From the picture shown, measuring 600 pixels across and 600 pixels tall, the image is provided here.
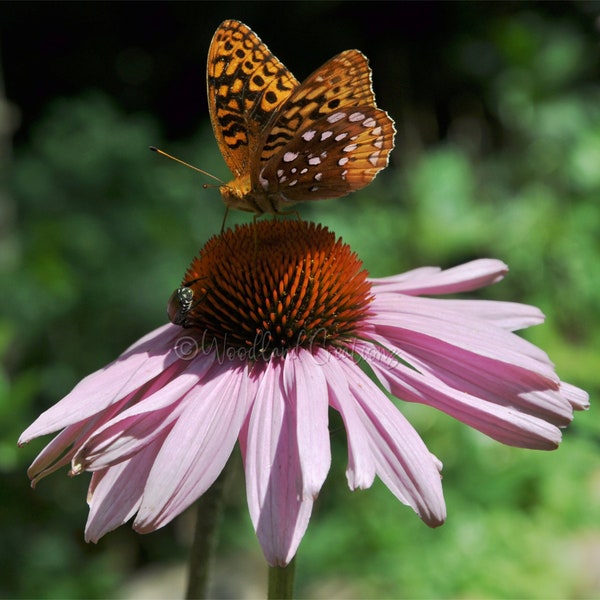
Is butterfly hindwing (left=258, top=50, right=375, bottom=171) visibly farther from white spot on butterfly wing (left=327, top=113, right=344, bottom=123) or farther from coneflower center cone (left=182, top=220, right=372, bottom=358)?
coneflower center cone (left=182, top=220, right=372, bottom=358)

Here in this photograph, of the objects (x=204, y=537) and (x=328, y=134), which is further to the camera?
(x=328, y=134)

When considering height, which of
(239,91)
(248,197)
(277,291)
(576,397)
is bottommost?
(576,397)

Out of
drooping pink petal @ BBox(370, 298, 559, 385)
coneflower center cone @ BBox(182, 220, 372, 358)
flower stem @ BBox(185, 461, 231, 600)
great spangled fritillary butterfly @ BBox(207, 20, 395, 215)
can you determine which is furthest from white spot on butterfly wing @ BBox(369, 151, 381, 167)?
flower stem @ BBox(185, 461, 231, 600)

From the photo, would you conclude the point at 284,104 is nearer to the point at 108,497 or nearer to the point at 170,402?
the point at 170,402

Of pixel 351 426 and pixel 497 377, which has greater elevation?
pixel 351 426

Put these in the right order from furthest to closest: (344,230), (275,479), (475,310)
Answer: (344,230) < (475,310) < (275,479)

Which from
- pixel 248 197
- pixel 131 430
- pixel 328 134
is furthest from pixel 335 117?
→ pixel 131 430

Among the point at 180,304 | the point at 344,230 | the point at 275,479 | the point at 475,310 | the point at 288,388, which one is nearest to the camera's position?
the point at 275,479

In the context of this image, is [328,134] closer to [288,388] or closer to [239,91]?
[239,91]

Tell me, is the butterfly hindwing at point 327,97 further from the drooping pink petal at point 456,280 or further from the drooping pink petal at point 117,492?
the drooping pink petal at point 117,492
